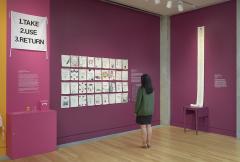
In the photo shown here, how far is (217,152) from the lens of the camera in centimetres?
454

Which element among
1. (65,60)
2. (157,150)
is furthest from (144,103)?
(65,60)

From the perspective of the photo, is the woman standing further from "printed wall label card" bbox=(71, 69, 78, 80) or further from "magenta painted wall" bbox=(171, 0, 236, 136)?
"magenta painted wall" bbox=(171, 0, 236, 136)

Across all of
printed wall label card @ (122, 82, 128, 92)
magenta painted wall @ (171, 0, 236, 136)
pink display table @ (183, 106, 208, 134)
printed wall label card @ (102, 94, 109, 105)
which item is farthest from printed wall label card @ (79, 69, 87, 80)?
magenta painted wall @ (171, 0, 236, 136)

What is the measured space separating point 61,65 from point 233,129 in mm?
4113

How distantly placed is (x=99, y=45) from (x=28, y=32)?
1651mm

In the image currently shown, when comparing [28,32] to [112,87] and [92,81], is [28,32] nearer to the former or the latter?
[92,81]

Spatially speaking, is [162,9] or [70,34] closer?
[70,34]

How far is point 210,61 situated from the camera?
6043 millimetres

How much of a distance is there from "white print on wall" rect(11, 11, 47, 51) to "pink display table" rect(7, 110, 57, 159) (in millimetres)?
1207

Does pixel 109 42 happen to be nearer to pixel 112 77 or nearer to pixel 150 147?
pixel 112 77

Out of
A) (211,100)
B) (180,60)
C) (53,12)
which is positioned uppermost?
(53,12)

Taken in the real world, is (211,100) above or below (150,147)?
above

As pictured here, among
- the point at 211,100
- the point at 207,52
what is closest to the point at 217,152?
the point at 211,100

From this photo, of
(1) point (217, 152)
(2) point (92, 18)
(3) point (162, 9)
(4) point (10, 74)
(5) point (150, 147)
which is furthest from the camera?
(3) point (162, 9)
